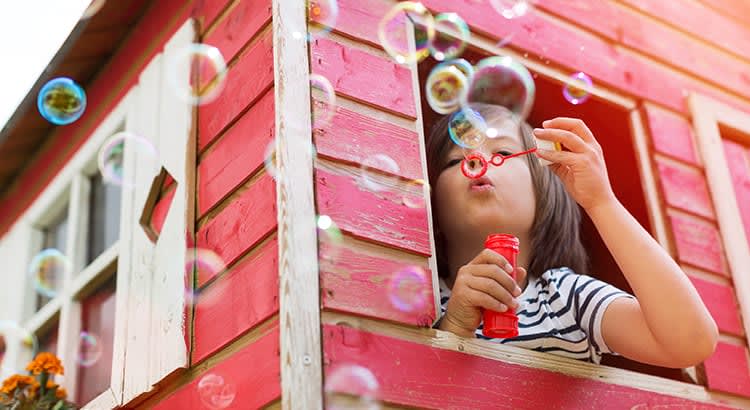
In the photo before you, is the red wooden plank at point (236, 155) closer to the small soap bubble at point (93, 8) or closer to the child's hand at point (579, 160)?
the child's hand at point (579, 160)

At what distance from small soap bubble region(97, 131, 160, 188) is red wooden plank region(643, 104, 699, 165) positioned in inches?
66.6

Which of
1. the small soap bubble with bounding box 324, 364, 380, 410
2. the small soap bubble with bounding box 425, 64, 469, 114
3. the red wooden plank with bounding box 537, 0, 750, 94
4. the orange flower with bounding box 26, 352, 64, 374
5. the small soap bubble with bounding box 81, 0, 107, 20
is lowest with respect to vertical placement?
the small soap bubble with bounding box 324, 364, 380, 410

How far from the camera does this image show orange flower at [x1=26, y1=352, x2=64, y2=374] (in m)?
2.86

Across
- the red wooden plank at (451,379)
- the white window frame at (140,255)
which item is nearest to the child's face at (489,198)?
the red wooden plank at (451,379)

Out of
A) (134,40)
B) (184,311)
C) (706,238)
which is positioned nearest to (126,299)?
(184,311)

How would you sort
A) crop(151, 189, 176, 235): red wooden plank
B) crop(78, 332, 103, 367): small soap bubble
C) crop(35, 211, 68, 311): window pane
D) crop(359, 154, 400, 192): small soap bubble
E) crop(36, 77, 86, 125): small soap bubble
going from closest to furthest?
crop(359, 154, 400, 192): small soap bubble, crop(151, 189, 176, 235): red wooden plank, crop(36, 77, 86, 125): small soap bubble, crop(78, 332, 103, 367): small soap bubble, crop(35, 211, 68, 311): window pane

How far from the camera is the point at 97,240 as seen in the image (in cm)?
381

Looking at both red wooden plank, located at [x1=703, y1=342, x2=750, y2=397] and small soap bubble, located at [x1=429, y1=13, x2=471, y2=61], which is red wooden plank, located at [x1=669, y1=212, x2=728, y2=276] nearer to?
red wooden plank, located at [x1=703, y1=342, x2=750, y2=397]

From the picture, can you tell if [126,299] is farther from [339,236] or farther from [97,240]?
[97,240]

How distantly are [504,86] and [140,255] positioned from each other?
4.31ft

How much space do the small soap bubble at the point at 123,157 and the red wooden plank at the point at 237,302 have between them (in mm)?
700

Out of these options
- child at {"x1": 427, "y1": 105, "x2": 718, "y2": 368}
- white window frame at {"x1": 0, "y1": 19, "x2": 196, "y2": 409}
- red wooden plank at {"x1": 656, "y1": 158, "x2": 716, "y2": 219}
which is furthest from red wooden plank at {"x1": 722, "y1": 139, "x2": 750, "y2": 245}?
white window frame at {"x1": 0, "y1": 19, "x2": 196, "y2": 409}

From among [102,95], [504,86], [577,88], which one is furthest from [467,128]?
[102,95]

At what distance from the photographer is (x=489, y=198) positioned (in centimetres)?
247
